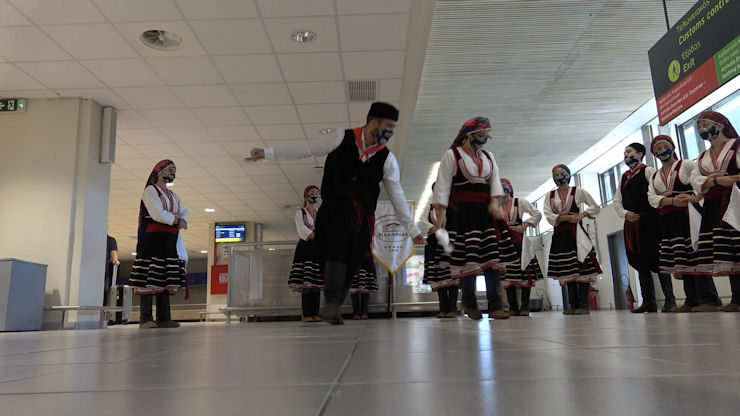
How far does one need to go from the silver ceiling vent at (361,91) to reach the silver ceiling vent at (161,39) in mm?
2186

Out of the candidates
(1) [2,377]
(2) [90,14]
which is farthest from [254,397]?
(2) [90,14]

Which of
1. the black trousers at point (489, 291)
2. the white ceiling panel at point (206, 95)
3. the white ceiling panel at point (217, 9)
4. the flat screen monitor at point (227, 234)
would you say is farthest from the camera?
the flat screen monitor at point (227, 234)

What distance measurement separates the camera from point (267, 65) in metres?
6.53

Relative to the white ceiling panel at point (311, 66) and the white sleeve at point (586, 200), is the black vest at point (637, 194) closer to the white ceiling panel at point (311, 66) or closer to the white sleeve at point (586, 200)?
the white sleeve at point (586, 200)

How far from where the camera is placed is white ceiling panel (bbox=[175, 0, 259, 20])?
521 cm

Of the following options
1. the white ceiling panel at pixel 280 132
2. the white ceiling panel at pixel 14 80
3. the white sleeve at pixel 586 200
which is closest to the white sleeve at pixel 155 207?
the white ceiling panel at pixel 14 80

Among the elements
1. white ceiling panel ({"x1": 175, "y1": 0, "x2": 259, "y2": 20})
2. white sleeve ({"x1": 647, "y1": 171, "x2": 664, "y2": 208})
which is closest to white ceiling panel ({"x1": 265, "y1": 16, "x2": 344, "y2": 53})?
white ceiling panel ({"x1": 175, "y1": 0, "x2": 259, "y2": 20})

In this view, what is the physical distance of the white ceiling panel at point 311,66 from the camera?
6352 millimetres

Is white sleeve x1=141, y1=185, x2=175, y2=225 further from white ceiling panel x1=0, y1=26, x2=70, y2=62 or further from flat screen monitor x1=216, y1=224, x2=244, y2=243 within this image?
flat screen monitor x1=216, y1=224, x2=244, y2=243

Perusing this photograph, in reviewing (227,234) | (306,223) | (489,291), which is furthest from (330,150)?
(227,234)

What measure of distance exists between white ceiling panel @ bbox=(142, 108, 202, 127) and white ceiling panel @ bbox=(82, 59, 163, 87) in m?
0.88

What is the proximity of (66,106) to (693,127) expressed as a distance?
33.1ft

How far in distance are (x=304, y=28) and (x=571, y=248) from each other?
11.8 ft

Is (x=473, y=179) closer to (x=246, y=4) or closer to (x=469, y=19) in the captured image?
(x=246, y=4)
